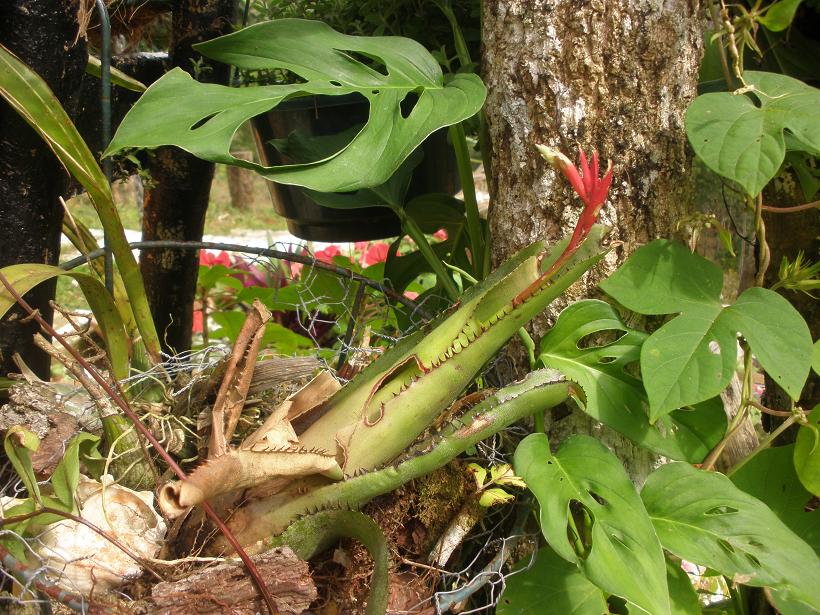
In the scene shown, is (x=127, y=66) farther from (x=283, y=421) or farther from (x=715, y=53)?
(x=715, y=53)

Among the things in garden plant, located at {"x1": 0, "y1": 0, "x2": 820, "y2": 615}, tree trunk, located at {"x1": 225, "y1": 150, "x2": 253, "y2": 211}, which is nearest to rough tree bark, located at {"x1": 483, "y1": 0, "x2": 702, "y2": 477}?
garden plant, located at {"x1": 0, "y1": 0, "x2": 820, "y2": 615}

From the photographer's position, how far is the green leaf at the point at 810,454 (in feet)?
2.96

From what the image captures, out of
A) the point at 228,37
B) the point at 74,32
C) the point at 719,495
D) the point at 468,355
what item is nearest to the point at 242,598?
the point at 468,355

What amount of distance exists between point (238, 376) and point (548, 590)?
1.47ft

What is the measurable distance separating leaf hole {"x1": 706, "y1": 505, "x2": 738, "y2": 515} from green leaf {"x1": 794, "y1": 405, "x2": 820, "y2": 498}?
12 centimetres

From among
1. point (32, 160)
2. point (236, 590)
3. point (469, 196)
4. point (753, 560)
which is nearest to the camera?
point (236, 590)

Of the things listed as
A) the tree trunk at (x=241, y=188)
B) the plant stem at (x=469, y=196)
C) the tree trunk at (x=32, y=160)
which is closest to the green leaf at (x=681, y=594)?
the plant stem at (x=469, y=196)

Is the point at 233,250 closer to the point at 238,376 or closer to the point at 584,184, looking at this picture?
the point at 238,376

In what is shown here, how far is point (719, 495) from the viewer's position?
833 millimetres

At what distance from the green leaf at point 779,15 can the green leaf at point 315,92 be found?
15.0 inches

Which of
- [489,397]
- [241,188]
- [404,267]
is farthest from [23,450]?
[241,188]

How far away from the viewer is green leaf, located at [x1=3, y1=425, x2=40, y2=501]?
74cm

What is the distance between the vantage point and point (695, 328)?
2.77 ft

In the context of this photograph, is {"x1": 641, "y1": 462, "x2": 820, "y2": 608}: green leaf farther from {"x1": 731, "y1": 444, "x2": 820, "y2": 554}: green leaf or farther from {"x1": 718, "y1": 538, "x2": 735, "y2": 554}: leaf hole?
{"x1": 731, "y1": 444, "x2": 820, "y2": 554}: green leaf
